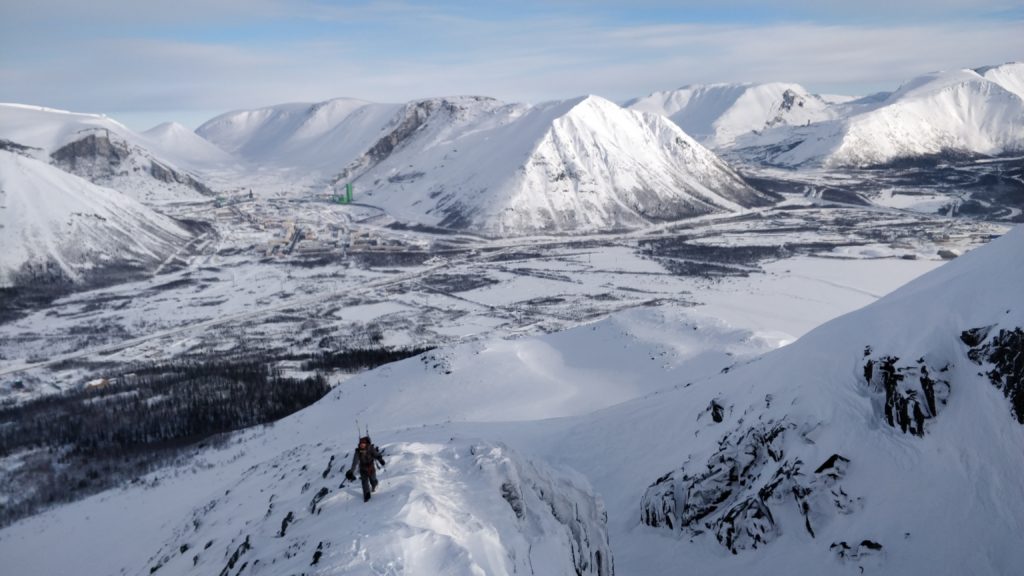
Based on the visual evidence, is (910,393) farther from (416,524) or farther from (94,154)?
(94,154)

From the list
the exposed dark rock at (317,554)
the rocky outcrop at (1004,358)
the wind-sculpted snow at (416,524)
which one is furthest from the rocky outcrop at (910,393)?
the exposed dark rock at (317,554)

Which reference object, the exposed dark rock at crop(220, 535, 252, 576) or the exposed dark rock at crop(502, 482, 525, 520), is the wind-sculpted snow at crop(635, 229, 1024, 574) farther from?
the exposed dark rock at crop(220, 535, 252, 576)

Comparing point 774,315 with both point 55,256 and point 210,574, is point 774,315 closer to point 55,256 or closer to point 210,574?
point 210,574

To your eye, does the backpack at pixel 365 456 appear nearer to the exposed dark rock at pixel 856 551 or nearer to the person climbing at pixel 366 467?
the person climbing at pixel 366 467

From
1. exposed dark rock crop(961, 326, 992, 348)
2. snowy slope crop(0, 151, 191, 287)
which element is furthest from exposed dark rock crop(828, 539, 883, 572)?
snowy slope crop(0, 151, 191, 287)

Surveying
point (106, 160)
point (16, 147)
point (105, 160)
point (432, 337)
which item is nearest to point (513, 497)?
point (432, 337)

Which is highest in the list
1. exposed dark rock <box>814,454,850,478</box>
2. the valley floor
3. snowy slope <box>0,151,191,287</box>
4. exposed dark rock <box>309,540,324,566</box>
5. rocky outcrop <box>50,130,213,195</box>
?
rocky outcrop <box>50,130,213,195</box>
